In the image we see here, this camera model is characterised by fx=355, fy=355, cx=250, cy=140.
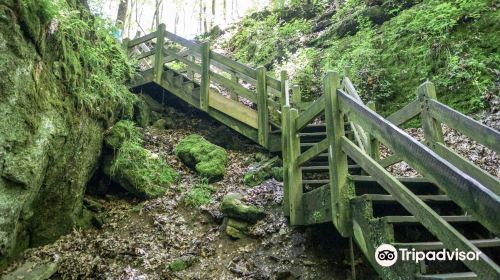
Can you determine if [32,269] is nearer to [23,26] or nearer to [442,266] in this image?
[23,26]

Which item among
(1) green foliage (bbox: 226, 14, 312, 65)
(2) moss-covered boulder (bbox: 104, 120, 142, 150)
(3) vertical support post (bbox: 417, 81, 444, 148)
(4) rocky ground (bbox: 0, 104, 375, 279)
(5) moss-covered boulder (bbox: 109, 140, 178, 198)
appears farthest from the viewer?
(1) green foliage (bbox: 226, 14, 312, 65)

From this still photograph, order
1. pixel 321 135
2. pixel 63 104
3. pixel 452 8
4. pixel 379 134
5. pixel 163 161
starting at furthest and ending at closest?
pixel 452 8
pixel 163 161
pixel 321 135
pixel 63 104
pixel 379 134

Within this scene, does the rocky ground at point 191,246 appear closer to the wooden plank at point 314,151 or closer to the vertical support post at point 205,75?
the wooden plank at point 314,151

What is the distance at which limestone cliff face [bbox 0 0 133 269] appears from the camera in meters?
4.34

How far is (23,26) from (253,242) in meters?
4.48

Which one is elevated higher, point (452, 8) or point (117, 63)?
point (452, 8)

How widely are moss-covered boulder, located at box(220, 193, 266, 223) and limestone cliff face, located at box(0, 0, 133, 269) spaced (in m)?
2.49

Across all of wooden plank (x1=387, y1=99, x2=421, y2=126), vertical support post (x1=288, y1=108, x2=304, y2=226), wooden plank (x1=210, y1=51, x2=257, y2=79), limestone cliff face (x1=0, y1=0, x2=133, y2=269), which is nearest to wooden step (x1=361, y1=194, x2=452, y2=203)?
wooden plank (x1=387, y1=99, x2=421, y2=126)

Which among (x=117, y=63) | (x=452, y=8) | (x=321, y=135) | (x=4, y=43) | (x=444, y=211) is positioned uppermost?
(x=452, y=8)

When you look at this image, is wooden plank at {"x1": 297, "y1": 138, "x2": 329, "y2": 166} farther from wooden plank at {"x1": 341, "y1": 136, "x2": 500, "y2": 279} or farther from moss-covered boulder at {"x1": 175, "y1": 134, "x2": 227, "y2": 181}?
moss-covered boulder at {"x1": 175, "y1": 134, "x2": 227, "y2": 181}

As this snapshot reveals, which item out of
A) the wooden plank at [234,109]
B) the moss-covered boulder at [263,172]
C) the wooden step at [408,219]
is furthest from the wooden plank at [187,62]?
the wooden step at [408,219]

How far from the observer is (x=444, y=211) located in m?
4.41

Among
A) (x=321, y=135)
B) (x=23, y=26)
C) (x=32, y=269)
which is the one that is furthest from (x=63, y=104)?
(x=321, y=135)

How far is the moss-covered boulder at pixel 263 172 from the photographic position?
23.9 ft
